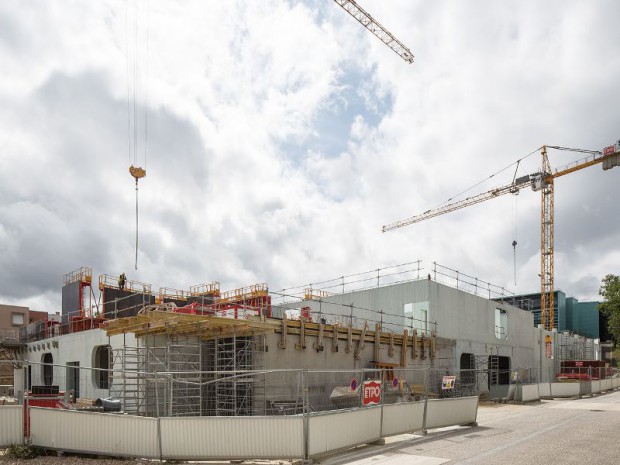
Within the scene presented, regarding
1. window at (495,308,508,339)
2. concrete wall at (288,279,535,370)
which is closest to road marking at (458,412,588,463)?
concrete wall at (288,279,535,370)

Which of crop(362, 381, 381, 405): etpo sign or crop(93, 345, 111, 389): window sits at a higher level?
crop(362, 381, 381, 405): etpo sign

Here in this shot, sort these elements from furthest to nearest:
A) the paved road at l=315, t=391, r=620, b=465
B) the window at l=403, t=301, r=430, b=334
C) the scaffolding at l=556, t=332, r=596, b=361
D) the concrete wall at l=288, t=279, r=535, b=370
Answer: the scaffolding at l=556, t=332, r=596, b=361 < the concrete wall at l=288, t=279, r=535, b=370 < the window at l=403, t=301, r=430, b=334 < the paved road at l=315, t=391, r=620, b=465

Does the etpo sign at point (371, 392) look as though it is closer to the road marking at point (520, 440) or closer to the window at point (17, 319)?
the road marking at point (520, 440)

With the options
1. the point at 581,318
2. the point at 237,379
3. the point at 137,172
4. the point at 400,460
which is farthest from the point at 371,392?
the point at 581,318

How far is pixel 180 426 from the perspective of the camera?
12.0m

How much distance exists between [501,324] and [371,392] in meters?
31.2

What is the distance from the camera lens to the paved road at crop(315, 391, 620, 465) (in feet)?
41.4

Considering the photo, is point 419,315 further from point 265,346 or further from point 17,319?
point 17,319

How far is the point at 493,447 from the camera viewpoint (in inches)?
566

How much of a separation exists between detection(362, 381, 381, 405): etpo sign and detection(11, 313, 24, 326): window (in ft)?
240

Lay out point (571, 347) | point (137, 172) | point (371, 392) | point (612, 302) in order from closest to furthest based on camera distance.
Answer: point (371, 392), point (137, 172), point (571, 347), point (612, 302)

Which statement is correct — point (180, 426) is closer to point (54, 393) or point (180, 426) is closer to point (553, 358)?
point (54, 393)

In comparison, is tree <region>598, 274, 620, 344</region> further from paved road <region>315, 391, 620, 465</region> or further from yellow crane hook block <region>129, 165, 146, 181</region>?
yellow crane hook block <region>129, 165, 146, 181</region>

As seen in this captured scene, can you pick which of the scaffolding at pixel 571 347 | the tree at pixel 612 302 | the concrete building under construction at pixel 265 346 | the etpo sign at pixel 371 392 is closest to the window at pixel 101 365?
the concrete building under construction at pixel 265 346
